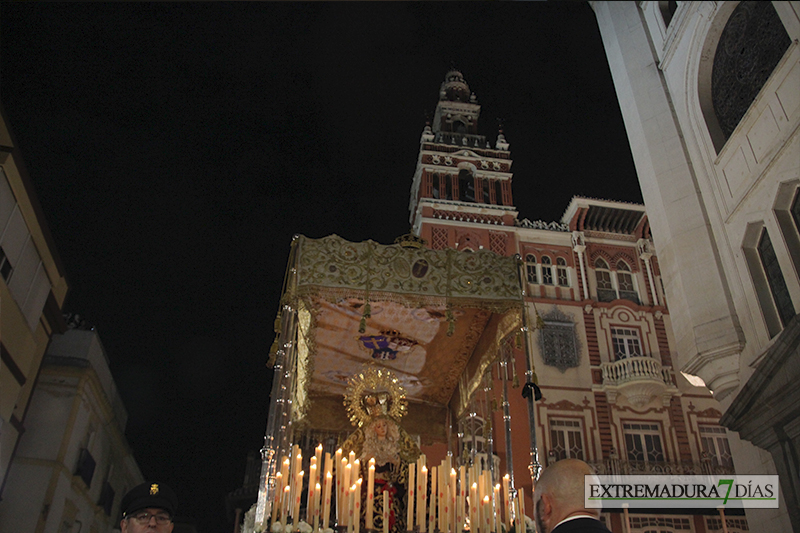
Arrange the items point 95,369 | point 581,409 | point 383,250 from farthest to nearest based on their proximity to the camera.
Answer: point 581,409 → point 95,369 → point 383,250

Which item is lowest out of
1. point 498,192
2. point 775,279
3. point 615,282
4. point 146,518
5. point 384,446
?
point 146,518

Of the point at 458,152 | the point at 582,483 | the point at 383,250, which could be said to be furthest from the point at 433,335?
the point at 458,152

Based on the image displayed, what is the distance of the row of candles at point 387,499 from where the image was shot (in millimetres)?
5902

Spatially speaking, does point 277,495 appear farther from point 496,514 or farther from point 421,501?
point 496,514

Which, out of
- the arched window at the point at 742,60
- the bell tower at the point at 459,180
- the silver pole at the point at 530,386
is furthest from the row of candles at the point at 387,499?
the bell tower at the point at 459,180

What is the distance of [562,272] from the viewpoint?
63.7ft

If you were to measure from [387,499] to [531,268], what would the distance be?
14.1 meters

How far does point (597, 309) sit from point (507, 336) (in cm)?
1130

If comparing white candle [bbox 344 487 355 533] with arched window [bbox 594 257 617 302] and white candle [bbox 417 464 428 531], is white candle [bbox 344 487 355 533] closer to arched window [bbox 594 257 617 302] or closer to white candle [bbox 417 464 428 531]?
white candle [bbox 417 464 428 531]

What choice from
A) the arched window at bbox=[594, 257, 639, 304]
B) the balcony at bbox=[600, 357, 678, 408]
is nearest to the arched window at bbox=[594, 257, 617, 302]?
the arched window at bbox=[594, 257, 639, 304]

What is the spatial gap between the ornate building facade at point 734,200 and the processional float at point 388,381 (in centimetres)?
311

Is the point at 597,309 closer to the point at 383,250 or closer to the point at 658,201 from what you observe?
the point at 658,201

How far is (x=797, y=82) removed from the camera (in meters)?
8.02

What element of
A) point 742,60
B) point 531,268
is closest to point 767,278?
point 742,60
